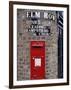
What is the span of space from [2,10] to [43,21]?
356 millimetres

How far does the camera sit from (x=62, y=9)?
1.90m

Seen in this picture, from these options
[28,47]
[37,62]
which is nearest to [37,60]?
→ [37,62]

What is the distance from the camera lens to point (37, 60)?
1851mm

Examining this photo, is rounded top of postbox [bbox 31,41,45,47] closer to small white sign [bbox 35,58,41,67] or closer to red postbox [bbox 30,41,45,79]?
red postbox [bbox 30,41,45,79]

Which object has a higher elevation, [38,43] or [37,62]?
[38,43]

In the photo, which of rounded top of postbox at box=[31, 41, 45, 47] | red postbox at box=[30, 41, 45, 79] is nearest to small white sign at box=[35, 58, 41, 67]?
red postbox at box=[30, 41, 45, 79]

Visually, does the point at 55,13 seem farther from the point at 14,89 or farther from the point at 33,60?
the point at 14,89

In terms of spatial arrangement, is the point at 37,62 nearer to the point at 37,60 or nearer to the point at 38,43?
the point at 37,60

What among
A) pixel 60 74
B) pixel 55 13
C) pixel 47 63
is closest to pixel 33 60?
pixel 47 63

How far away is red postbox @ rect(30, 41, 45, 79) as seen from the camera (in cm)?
184

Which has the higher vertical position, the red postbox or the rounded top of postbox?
the rounded top of postbox

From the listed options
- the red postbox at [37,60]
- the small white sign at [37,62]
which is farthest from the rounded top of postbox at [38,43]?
the small white sign at [37,62]

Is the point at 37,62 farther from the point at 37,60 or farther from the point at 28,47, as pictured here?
the point at 28,47

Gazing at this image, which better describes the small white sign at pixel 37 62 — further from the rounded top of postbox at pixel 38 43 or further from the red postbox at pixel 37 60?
the rounded top of postbox at pixel 38 43
